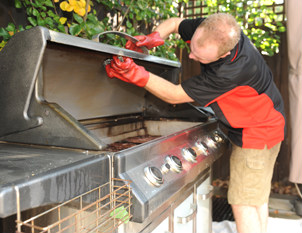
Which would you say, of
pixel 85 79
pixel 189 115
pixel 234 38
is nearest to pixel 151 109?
pixel 189 115

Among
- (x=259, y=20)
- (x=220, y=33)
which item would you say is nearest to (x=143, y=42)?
(x=220, y=33)

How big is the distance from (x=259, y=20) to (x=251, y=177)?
8.39ft

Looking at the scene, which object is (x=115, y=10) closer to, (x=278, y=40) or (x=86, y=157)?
(x=86, y=157)

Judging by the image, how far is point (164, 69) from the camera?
213cm

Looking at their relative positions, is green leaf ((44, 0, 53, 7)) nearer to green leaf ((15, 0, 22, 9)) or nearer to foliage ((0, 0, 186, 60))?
foliage ((0, 0, 186, 60))

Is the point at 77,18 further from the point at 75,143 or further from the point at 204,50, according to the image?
the point at 75,143

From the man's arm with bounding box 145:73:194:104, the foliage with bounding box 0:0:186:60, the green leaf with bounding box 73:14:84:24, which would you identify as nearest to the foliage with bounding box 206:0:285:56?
the foliage with bounding box 0:0:186:60

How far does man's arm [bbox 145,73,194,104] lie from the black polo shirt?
1.7 inches

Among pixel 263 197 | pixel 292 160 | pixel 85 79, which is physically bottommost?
pixel 263 197

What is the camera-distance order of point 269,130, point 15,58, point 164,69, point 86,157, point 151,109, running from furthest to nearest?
point 151,109, point 164,69, point 269,130, point 15,58, point 86,157

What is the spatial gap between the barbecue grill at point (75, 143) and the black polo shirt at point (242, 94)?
7.3 inches

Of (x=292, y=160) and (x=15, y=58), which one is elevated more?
(x=15, y=58)

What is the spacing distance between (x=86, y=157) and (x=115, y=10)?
192cm

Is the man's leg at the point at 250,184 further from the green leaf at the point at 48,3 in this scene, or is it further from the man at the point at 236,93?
the green leaf at the point at 48,3
